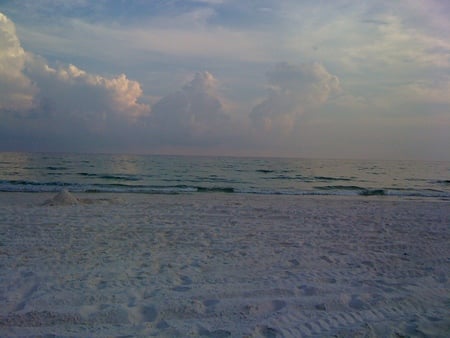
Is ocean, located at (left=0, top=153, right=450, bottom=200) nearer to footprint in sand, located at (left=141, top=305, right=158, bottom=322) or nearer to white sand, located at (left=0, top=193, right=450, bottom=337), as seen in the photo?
white sand, located at (left=0, top=193, right=450, bottom=337)

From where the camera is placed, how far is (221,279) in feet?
17.9

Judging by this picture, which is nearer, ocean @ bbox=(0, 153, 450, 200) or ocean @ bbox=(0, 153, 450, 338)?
ocean @ bbox=(0, 153, 450, 338)

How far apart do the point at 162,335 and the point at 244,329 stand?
35.0 inches

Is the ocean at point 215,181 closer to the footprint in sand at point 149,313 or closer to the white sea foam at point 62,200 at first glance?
the white sea foam at point 62,200

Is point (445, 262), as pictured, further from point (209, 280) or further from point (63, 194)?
point (63, 194)

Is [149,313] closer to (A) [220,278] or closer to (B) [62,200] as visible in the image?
(A) [220,278]

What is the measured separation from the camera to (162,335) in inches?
149

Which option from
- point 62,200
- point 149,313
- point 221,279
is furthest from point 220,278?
point 62,200

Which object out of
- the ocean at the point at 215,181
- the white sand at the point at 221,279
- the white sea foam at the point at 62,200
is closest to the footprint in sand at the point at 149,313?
the white sand at the point at 221,279

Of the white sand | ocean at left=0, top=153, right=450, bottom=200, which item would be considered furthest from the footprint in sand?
ocean at left=0, top=153, right=450, bottom=200

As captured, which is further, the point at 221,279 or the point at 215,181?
the point at 215,181

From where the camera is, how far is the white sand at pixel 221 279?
4.05 metres

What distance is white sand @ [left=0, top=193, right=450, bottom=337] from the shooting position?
405 centimetres

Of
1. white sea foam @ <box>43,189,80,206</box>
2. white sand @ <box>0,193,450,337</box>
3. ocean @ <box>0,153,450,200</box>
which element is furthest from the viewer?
ocean @ <box>0,153,450,200</box>
